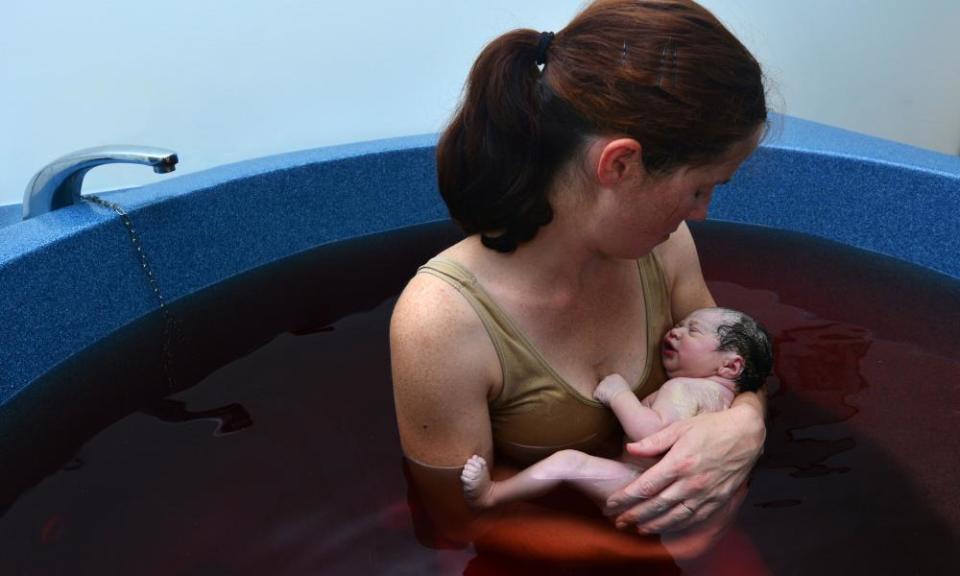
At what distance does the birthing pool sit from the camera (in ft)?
4.52

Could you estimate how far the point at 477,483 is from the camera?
4.36ft

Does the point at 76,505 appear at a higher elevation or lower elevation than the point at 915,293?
higher

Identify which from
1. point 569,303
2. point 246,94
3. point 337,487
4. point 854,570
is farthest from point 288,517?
point 246,94

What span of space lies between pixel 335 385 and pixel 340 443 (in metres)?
0.18

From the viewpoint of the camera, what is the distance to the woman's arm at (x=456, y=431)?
4.20ft

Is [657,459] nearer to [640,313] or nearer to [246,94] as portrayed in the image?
[640,313]

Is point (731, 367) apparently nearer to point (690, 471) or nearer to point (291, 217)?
point (690, 471)

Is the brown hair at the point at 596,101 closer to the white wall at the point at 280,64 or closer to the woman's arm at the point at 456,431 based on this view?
the woman's arm at the point at 456,431

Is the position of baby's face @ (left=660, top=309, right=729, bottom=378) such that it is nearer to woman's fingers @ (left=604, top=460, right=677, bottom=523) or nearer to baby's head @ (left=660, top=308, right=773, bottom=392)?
baby's head @ (left=660, top=308, right=773, bottom=392)

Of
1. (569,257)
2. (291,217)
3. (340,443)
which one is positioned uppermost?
(569,257)

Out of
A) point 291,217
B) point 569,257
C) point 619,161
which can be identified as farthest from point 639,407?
point 291,217

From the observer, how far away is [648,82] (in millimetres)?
1138

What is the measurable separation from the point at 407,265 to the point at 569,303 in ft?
2.76

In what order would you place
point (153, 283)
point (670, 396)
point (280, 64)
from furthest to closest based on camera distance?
point (280, 64)
point (153, 283)
point (670, 396)
